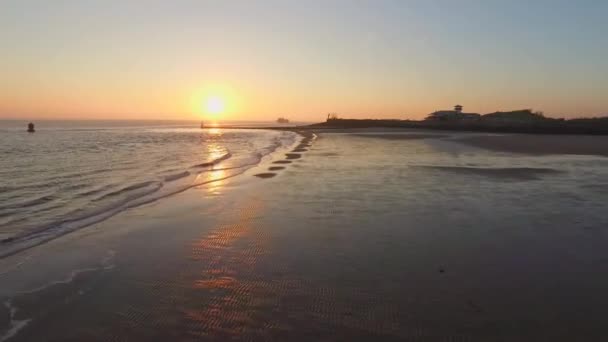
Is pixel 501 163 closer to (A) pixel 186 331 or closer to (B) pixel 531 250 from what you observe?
(B) pixel 531 250

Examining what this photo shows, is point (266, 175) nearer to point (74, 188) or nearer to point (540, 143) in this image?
point (74, 188)

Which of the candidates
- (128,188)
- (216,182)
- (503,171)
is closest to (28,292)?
(128,188)

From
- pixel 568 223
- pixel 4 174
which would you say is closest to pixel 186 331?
pixel 568 223

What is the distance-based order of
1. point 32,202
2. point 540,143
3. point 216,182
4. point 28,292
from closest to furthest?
point 28,292, point 32,202, point 216,182, point 540,143

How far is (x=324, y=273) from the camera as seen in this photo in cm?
611

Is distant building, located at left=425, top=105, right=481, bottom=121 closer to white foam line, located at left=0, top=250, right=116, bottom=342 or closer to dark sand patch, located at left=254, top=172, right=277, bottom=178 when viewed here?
dark sand patch, located at left=254, top=172, right=277, bottom=178

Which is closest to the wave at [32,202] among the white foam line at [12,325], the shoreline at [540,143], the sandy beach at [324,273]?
the sandy beach at [324,273]

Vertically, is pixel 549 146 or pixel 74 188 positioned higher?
pixel 549 146

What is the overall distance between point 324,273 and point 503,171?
583 inches

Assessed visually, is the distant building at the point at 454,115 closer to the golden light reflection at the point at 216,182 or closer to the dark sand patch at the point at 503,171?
the dark sand patch at the point at 503,171

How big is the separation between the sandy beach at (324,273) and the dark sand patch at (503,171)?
4.54 metres

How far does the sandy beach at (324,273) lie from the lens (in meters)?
4.48

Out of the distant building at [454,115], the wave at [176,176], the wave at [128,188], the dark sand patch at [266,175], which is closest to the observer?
the wave at [128,188]

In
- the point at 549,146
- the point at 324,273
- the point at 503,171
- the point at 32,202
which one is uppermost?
the point at 549,146
